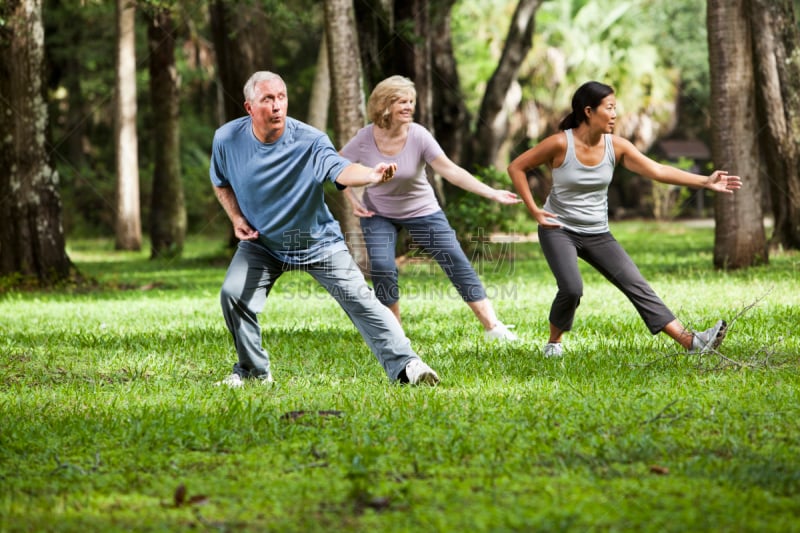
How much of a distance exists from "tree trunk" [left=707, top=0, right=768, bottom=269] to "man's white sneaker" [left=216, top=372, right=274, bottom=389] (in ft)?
29.3

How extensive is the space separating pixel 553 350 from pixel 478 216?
1023 centimetres

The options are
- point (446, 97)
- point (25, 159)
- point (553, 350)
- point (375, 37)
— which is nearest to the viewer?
point (553, 350)

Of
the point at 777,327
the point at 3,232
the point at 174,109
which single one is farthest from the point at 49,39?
the point at 777,327

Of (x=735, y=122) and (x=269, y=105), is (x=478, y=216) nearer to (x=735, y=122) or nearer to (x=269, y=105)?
(x=735, y=122)

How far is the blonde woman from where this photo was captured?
8117mm

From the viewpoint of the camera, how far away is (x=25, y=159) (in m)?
14.6

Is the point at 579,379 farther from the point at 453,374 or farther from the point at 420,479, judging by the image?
the point at 420,479

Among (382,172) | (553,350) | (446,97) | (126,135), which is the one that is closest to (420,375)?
(382,172)

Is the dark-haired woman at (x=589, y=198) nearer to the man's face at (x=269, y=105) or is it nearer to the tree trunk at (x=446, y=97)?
the man's face at (x=269, y=105)

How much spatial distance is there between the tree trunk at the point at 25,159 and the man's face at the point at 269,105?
921cm

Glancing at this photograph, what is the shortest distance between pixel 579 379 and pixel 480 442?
182 cm

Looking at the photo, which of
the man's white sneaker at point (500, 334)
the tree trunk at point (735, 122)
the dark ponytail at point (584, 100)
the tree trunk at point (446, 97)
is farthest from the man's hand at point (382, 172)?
the tree trunk at point (446, 97)

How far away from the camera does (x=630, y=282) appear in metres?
7.41

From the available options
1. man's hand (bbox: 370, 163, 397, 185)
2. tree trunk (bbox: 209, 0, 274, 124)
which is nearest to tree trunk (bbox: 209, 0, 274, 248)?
tree trunk (bbox: 209, 0, 274, 124)
